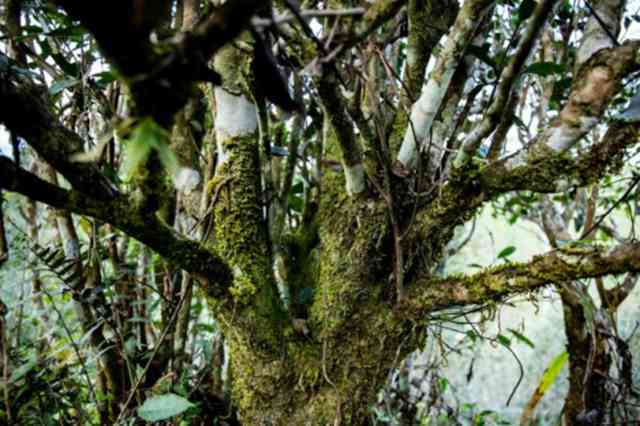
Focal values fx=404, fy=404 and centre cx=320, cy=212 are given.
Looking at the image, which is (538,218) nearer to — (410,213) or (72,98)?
(410,213)

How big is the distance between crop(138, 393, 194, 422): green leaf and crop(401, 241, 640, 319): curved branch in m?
0.41

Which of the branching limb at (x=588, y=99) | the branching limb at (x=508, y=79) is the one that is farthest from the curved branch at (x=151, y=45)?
the branching limb at (x=588, y=99)

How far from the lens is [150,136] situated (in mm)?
223

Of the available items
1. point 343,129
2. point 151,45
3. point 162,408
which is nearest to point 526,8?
point 343,129

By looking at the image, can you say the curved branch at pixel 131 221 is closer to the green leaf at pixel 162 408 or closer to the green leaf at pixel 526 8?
the green leaf at pixel 162 408

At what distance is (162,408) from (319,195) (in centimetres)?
50

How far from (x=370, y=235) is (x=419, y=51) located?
358 millimetres

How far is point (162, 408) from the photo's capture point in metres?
0.66

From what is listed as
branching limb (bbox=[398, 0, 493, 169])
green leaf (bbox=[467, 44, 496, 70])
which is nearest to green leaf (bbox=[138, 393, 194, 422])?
branching limb (bbox=[398, 0, 493, 169])

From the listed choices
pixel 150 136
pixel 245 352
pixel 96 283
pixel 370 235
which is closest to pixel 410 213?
pixel 370 235

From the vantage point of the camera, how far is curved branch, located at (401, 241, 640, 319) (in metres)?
0.53

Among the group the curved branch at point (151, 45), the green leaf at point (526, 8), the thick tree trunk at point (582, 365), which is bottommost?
the thick tree trunk at point (582, 365)

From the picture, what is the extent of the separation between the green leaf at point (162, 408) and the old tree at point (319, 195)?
0.30 feet

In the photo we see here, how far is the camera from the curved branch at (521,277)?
0.53 meters
